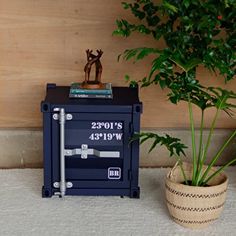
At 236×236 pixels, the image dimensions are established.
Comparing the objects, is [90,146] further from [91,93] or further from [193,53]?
[193,53]

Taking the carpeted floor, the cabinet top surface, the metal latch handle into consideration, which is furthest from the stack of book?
the carpeted floor

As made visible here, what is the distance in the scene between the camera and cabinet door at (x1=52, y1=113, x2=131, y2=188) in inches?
80.6

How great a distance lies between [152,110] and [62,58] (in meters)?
0.46

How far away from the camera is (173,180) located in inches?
78.5

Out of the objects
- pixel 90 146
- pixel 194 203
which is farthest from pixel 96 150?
pixel 194 203

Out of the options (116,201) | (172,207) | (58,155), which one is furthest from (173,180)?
(58,155)

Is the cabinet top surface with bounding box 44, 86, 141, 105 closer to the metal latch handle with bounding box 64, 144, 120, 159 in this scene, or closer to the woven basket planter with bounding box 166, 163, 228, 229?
the metal latch handle with bounding box 64, 144, 120, 159

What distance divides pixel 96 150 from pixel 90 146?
0.09 ft

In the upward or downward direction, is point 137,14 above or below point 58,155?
above

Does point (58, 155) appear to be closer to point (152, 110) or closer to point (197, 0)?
point (152, 110)

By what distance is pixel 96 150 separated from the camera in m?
2.06

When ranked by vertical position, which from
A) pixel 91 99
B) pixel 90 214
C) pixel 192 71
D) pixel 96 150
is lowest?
pixel 90 214

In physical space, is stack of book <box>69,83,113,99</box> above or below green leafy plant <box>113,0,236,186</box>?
below

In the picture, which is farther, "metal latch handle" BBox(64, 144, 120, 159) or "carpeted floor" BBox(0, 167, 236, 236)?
"metal latch handle" BBox(64, 144, 120, 159)
